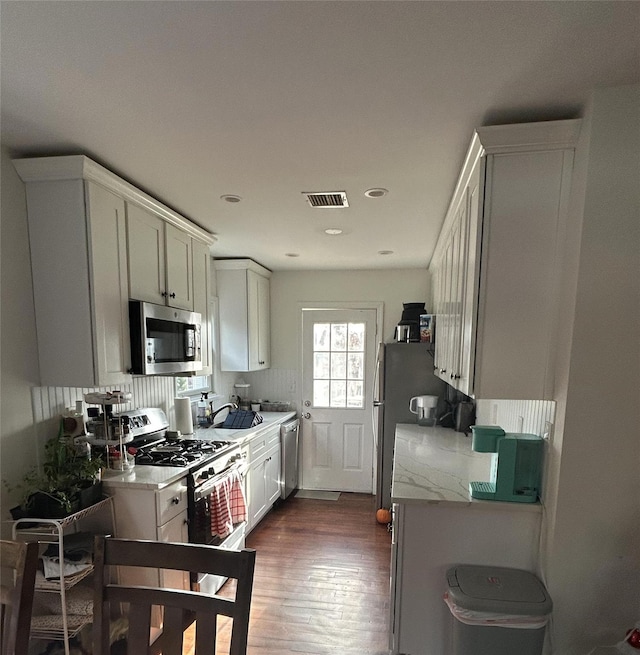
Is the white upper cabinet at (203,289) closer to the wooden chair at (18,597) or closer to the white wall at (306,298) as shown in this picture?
the white wall at (306,298)

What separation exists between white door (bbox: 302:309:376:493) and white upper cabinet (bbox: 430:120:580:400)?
8.51 feet

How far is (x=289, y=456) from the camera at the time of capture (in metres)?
3.84

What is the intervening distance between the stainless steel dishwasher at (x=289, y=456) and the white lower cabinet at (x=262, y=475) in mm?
81

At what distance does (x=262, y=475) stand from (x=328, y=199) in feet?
7.68

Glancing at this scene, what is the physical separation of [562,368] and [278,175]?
142cm

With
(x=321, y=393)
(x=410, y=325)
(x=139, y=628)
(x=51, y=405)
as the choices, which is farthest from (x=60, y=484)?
(x=321, y=393)

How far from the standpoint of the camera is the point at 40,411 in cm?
177

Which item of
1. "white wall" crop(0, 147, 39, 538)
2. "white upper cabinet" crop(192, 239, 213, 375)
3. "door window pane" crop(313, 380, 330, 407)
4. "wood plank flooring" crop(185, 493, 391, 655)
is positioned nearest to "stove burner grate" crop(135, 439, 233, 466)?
"white upper cabinet" crop(192, 239, 213, 375)

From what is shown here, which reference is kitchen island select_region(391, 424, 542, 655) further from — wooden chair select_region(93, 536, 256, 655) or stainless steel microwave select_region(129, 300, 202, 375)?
stainless steel microwave select_region(129, 300, 202, 375)

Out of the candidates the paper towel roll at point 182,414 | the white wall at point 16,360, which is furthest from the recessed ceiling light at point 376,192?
the paper towel roll at point 182,414

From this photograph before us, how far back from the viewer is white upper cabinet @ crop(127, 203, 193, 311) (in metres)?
1.99

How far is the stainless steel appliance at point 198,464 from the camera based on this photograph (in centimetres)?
215

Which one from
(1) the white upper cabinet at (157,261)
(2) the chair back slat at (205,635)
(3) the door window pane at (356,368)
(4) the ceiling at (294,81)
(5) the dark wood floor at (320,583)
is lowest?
(5) the dark wood floor at (320,583)

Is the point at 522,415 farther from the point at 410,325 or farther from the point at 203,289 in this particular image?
the point at 203,289
